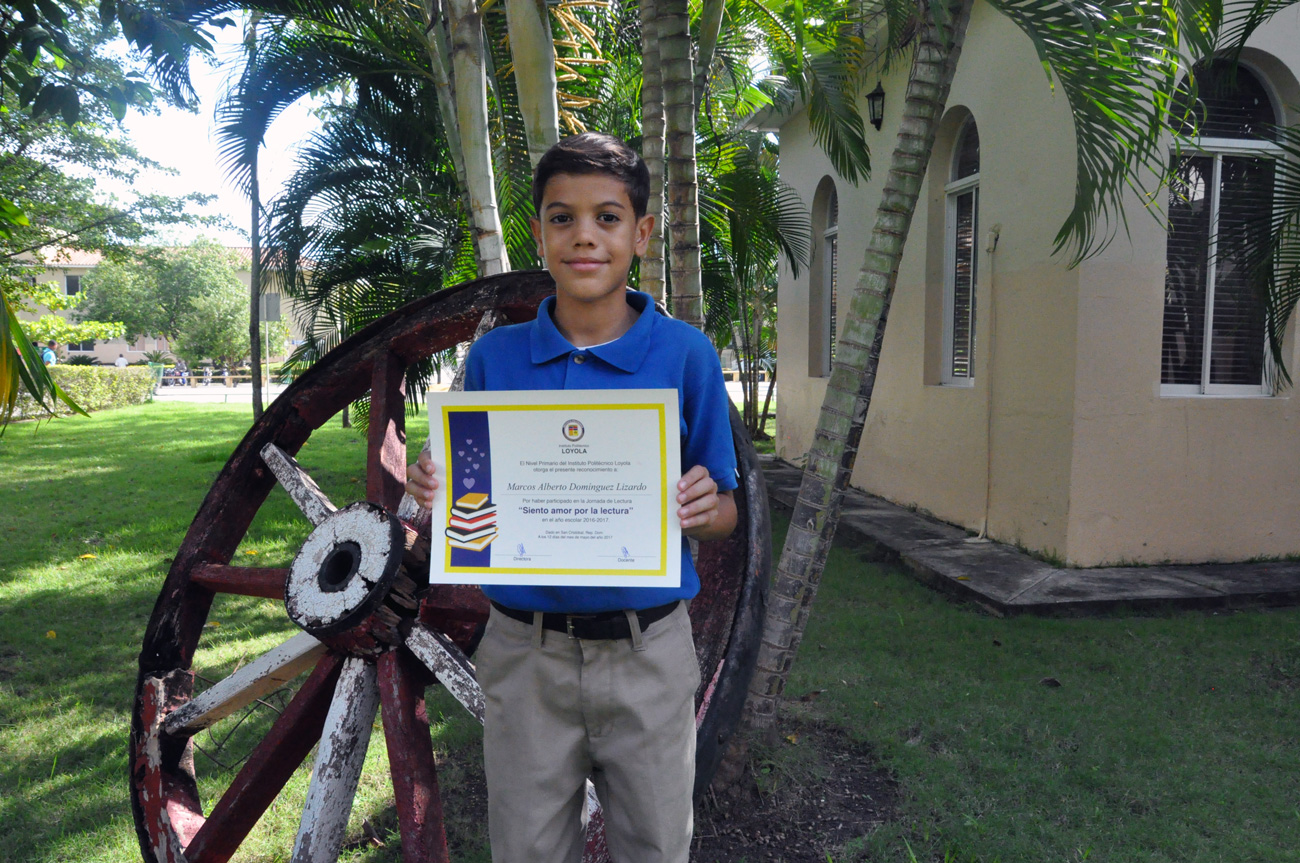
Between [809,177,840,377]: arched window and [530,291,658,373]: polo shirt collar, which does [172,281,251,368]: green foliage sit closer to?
[809,177,840,377]: arched window

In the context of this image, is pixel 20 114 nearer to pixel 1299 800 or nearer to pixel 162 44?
pixel 162 44

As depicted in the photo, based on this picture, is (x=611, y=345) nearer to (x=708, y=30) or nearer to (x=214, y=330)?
(x=708, y=30)

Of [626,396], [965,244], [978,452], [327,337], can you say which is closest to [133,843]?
[626,396]

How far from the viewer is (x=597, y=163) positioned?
1.67 m

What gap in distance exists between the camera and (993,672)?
4.21 meters

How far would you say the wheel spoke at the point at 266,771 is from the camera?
217 centimetres

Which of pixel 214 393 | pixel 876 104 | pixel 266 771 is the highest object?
pixel 876 104

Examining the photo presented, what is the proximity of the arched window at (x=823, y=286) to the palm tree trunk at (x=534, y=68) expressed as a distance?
735cm

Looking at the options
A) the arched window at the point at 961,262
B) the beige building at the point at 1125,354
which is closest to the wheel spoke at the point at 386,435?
the beige building at the point at 1125,354

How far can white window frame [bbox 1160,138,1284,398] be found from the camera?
5.90 meters

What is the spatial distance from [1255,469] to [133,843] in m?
6.54

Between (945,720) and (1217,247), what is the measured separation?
402 cm

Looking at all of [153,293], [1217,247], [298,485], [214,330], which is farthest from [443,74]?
[153,293]

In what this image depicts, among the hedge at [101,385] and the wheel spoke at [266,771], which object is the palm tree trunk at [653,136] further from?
the hedge at [101,385]
